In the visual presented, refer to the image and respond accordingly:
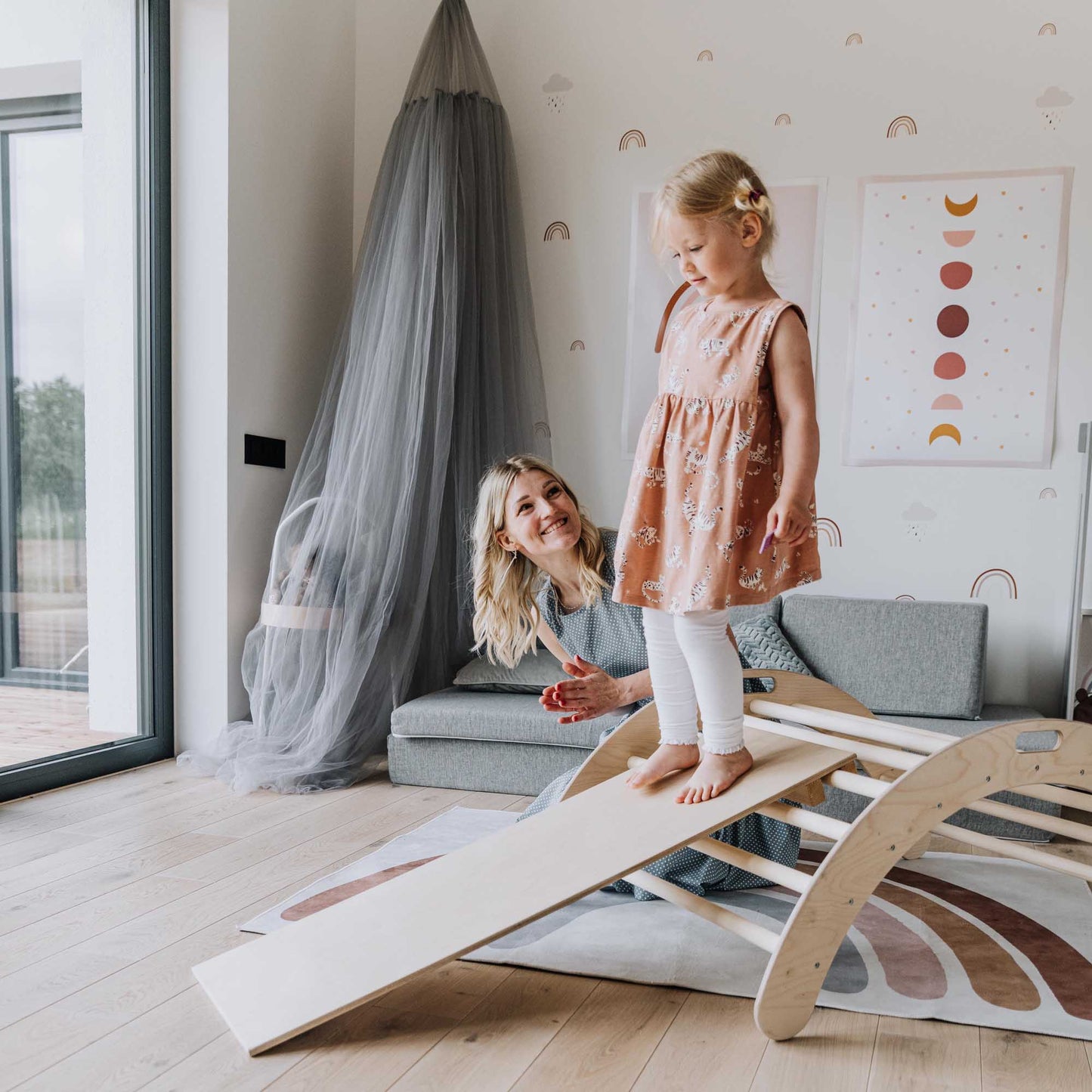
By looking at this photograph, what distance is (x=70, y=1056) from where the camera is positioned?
4.29 feet

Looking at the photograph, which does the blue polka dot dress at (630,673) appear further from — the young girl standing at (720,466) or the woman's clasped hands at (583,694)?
the young girl standing at (720,466)

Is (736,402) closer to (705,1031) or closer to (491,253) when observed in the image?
(705,1031)

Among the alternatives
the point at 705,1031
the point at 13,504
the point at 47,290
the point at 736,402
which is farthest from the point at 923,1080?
the point at 47,290

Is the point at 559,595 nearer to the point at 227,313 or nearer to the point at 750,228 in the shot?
the point at 750,228

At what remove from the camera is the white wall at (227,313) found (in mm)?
2914

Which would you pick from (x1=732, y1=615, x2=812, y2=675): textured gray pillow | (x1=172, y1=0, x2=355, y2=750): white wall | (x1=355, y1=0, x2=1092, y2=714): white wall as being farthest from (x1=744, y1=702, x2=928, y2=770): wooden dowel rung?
(x1=172, y1=0, x2=355, y2=750): white wall

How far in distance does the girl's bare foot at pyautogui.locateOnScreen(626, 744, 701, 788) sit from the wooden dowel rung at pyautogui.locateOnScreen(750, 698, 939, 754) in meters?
0.22

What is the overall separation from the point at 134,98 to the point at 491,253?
106 centimetres

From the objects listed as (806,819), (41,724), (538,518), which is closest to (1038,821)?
(806,819)

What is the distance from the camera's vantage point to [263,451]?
3090 mm

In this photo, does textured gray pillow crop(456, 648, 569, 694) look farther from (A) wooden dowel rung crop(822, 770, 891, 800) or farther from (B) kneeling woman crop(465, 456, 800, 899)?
(A) wooden dowel rung crop(822, 770, 891, 800)

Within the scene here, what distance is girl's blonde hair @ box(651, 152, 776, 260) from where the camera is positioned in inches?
63.2

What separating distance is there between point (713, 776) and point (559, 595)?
2.45 ft

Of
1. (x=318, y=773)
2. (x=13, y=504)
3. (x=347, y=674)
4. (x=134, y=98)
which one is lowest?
(x=318, y=773)
